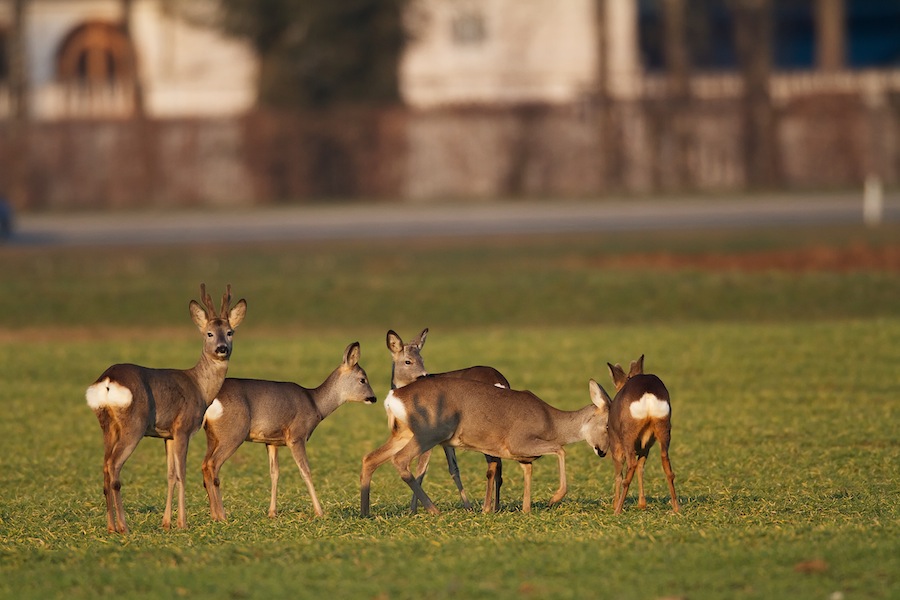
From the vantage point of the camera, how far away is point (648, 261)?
Result: 30078mm

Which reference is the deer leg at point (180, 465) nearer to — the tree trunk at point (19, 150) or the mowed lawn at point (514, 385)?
the mowed lawn at point (514, 385)

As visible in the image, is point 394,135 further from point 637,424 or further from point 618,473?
point 637,424

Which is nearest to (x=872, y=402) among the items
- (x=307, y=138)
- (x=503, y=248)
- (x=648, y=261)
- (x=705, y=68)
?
(x=648, y=261)

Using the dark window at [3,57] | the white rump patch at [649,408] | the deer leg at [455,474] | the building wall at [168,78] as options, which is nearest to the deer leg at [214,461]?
the deer leg at [455,474]

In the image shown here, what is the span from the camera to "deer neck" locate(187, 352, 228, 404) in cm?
1027

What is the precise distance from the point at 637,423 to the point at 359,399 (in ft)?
6.79

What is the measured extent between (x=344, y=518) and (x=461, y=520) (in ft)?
2.75

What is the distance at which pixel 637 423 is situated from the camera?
9.95 metres

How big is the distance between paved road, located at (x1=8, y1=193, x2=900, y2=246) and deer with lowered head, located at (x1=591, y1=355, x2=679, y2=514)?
27.4m

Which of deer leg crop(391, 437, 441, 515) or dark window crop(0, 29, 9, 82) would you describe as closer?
deer leg crop(391, 437, 441, 515)

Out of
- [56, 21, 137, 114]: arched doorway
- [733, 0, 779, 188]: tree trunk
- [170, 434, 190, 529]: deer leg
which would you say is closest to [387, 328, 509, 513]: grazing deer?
[170, 434, 190, 529]: deer leg

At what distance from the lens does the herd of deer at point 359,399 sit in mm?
9797

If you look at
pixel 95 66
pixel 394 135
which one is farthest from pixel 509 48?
pixel 95 66

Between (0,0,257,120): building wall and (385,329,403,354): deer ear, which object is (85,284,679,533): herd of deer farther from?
(0,0,257,120): building wall
